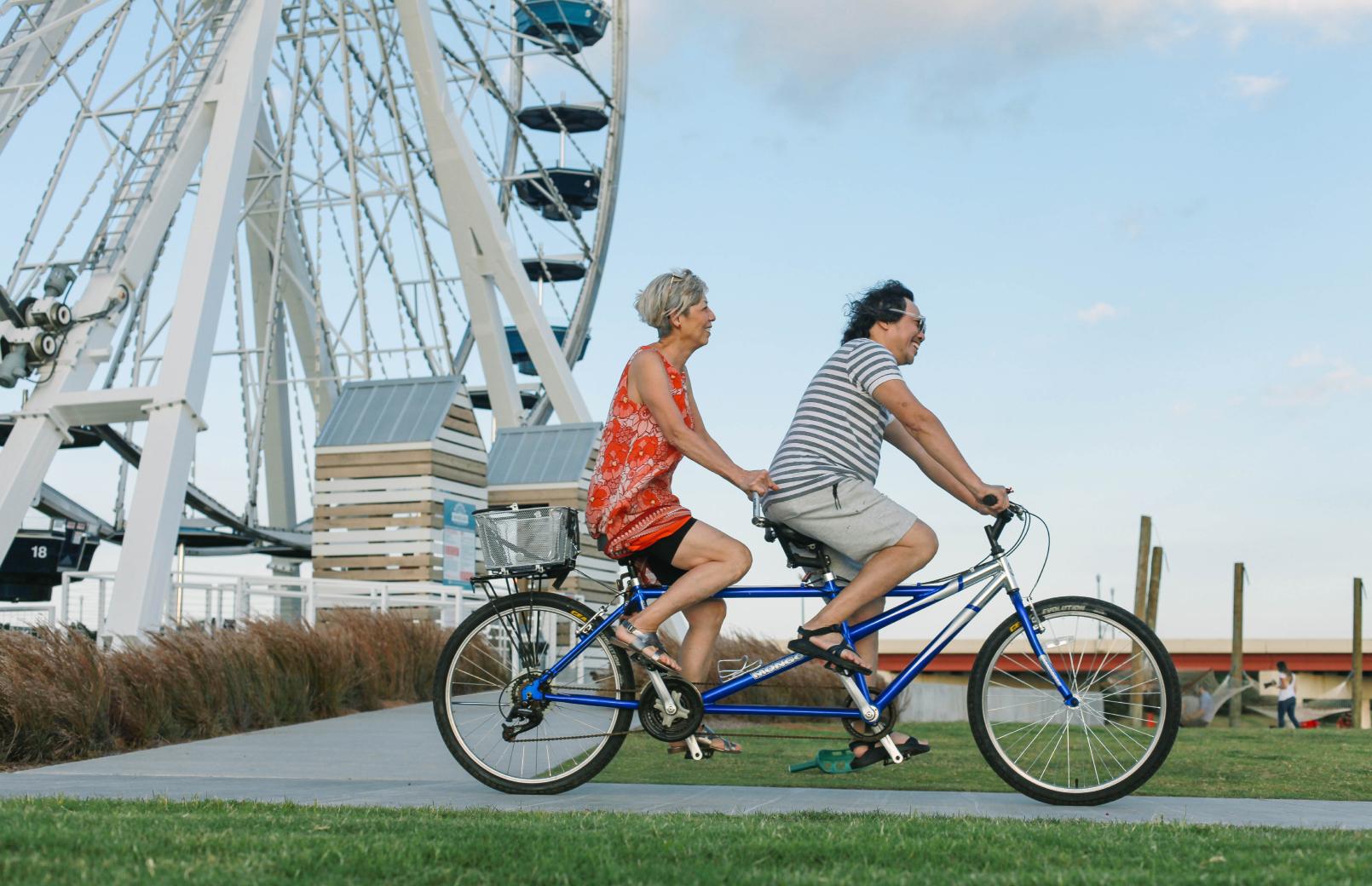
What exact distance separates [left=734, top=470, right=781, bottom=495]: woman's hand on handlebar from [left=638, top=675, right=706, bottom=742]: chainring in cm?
66

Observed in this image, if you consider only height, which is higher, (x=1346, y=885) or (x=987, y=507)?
(x=987, y=507)

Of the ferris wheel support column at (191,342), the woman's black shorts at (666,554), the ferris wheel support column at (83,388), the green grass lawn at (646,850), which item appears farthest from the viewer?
the ferris wheel support column at (83,388)

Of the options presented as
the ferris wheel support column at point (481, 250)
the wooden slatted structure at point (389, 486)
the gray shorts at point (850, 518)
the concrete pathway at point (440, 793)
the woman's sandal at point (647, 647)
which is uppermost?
the ferris wheel support column at point (481, 250)

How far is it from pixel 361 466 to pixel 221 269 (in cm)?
504

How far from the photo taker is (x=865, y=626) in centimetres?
516

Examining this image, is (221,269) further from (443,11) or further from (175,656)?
(443,11)

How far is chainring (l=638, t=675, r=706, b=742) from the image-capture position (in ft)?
17.0

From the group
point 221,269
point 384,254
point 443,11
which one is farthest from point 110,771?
point 443,11

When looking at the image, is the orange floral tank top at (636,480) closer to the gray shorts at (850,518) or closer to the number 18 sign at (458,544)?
the gray shorts at (850,518)

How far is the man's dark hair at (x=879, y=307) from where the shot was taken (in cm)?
548

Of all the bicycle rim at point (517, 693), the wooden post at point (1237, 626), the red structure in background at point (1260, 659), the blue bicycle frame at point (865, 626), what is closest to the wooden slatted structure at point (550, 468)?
the wooden post at point (1237, 626)

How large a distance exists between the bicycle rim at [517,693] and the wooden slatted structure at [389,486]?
12681mm

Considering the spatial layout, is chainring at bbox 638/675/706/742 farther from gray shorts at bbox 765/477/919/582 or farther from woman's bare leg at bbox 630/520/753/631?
gray shorts at bbox 765/477/919/582

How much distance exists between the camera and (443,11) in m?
28.3
